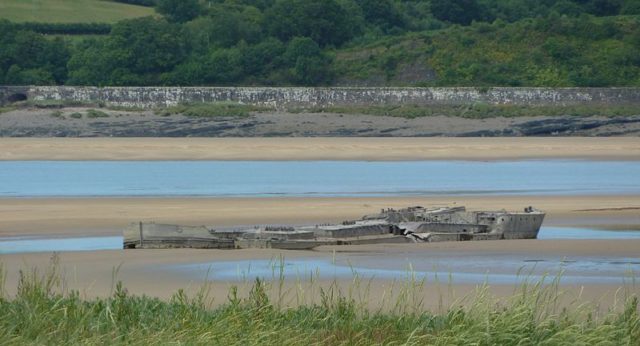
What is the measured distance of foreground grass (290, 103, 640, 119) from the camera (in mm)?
60406

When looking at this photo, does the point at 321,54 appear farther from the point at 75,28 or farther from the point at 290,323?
the point at 290,323

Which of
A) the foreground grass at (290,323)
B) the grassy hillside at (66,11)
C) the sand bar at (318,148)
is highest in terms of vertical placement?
Answer: the grassy hillside at (66,11)

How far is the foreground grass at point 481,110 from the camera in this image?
6041 centimetres

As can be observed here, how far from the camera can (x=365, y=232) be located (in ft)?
70.0

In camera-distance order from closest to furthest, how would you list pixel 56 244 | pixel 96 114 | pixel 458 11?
pixel 56 244 < pixel 96 114 < pixel 458 11

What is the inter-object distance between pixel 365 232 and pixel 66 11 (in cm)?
7178

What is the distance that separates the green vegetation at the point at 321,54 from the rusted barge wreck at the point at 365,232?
45095 mm

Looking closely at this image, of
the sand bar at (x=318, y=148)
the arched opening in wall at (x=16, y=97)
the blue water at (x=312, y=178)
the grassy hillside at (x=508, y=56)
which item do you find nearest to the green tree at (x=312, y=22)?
the grassy hillside at (x=508, y=56)

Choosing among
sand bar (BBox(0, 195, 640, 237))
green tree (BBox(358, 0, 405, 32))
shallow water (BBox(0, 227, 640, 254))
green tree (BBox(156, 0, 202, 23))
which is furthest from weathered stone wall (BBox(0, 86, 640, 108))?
shallow water (BBox(0, 227, 640, 254))

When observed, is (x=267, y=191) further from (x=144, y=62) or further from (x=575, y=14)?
(x=575, y=14)

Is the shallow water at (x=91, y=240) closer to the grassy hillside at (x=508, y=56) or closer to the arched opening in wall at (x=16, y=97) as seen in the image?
the arched opening in wall at (x=16, y=97)

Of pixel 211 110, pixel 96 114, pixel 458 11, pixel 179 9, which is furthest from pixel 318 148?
pixel 458 11

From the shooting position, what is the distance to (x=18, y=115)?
195 ft

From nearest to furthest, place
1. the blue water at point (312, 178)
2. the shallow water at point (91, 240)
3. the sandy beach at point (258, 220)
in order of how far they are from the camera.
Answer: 1. the sandy beach at point (258, 220)
2. the shallow water at point (91, 240)
3. the blue water at point (312, 178)
